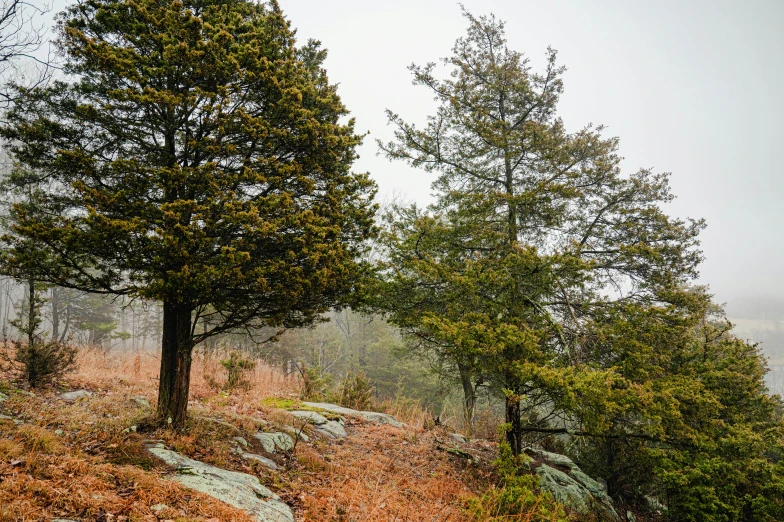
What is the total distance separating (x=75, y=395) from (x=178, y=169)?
5.34 meters

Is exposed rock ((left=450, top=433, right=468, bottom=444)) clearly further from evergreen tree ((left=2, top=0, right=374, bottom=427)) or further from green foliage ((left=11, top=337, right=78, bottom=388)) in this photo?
green foliage ((left=11, top=337, right=78, bottom=388))

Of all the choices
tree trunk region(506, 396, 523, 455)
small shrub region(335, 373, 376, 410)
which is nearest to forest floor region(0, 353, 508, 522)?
tree trunk region(506, 396, 523, 455)

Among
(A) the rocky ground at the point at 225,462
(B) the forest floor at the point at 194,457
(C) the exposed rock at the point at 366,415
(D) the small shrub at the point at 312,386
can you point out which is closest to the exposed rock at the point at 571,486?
(A) the rocky ground at the point at 225,462

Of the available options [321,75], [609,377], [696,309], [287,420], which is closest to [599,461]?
[696,309]

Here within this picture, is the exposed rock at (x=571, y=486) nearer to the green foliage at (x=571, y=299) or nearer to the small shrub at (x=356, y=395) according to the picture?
the green foliage at (x=571, y=299)

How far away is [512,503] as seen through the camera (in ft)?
16.4

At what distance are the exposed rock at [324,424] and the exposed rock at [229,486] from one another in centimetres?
296

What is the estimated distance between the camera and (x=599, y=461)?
10055 mm

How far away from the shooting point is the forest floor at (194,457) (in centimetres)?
314

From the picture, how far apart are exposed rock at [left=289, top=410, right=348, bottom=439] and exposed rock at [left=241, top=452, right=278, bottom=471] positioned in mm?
1989

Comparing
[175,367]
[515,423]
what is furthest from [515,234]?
[175,367]

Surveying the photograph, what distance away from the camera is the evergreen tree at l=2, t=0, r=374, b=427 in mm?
4613

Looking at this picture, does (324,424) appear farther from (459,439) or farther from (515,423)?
(515,423)

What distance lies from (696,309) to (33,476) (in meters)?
10.2
